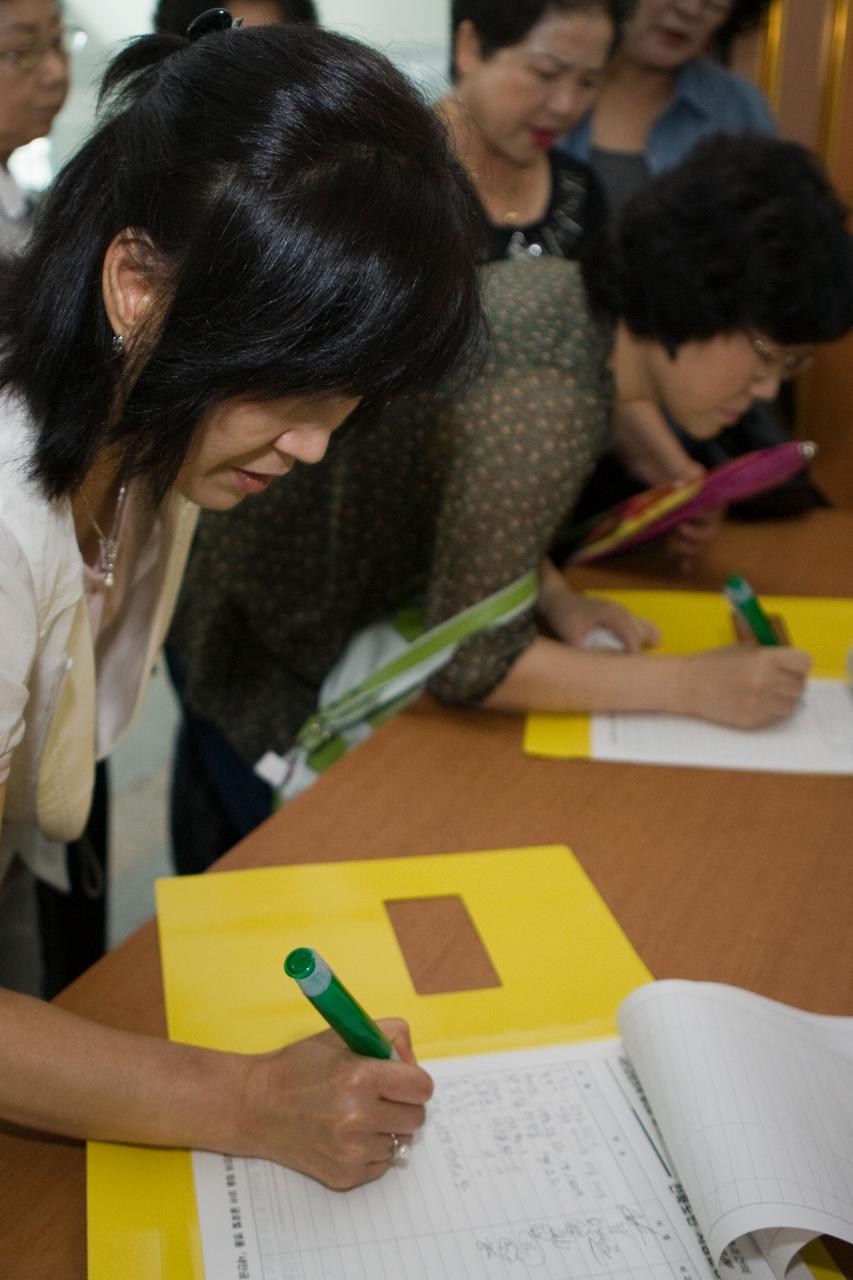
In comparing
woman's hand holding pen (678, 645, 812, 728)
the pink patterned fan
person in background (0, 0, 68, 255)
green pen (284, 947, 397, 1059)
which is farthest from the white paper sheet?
person in background (0, 0, 68, 255)

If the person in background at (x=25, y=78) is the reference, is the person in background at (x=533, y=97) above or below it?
below

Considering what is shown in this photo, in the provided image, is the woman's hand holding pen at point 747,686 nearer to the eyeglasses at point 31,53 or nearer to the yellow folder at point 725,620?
the yellow folder at point 725,620

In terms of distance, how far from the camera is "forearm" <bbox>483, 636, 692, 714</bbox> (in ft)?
4.11

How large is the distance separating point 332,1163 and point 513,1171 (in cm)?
11

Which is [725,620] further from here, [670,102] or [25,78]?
[670,102]

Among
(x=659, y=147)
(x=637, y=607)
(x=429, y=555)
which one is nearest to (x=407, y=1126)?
(x=429, y=555)

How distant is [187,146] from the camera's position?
684 mm

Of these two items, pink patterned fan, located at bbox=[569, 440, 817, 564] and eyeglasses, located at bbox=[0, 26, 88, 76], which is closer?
eyeglasses, located at bbox=[0, 26, 88, 76]

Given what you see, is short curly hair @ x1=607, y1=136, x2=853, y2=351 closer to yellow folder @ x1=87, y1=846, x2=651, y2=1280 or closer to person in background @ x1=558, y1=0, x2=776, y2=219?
yellow folder @ x1=87, y1=846, x2=651, y2=1280

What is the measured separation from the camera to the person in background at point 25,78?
1246 mm

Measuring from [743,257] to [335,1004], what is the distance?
93 cm

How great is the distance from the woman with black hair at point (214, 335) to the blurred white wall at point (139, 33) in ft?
0.23

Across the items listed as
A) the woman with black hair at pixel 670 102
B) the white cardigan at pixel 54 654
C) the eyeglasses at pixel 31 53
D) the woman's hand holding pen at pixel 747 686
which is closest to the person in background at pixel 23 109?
the eyeglasses at pixel 31 53

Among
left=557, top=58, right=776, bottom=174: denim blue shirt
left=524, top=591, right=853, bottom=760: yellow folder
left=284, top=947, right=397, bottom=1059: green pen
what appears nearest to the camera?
left=284, top=947, right=397, bottom=1059: green pen
